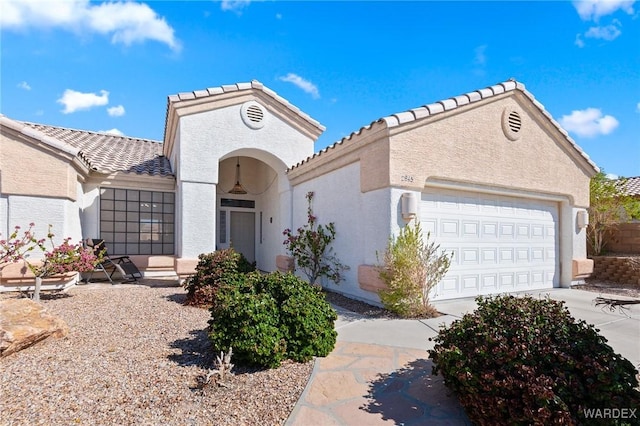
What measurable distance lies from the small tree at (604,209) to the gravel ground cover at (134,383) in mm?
14536

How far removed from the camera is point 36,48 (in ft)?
26.2

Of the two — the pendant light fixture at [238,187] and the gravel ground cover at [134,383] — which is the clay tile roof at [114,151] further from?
the gravel ground cover at [134,383]

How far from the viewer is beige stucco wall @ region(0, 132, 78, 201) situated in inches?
365

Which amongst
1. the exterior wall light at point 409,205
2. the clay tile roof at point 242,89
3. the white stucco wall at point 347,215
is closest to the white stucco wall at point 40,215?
the clay tile roof at point 242,89

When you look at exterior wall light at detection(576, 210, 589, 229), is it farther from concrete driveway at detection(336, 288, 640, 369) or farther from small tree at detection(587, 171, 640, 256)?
concrete driveway at detection(336, 288, 640, 369)

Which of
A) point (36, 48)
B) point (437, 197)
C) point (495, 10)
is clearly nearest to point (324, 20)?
point (495, 10)

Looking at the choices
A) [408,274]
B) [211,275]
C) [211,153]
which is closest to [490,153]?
[408,274]

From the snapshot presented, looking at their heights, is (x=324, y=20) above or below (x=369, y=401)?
above

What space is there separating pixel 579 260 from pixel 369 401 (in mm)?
10662

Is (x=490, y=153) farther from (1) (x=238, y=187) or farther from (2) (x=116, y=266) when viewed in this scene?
(2) (x=116, y=266)

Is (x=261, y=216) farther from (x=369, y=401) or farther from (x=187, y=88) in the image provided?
(x=369, y=401)

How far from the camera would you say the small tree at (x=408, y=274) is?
23.2 feet

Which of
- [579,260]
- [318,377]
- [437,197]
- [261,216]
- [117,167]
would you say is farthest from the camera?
[261,216]

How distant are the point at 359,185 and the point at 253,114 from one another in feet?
18.3
